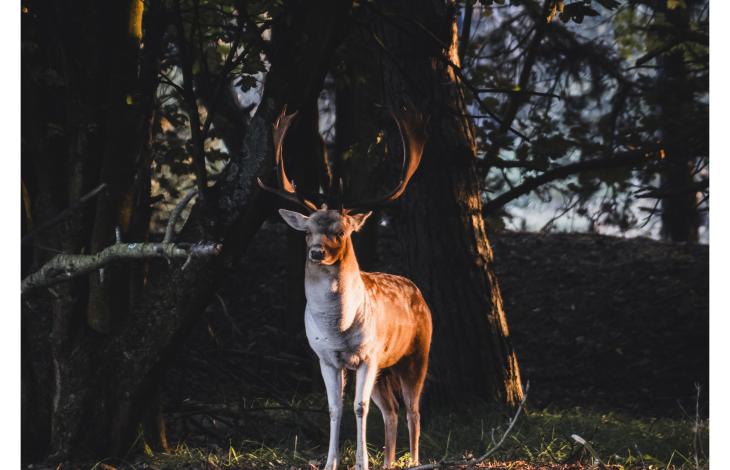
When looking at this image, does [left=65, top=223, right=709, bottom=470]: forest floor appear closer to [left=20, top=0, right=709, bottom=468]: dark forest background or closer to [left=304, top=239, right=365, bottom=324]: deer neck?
[left=20, top=0, right=709, bottom=468]: dark forest background

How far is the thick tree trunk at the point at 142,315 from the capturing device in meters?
4.48

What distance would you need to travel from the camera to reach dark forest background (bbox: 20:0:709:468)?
4566mm

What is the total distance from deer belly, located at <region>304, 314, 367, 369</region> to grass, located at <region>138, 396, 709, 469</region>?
551 millimetres

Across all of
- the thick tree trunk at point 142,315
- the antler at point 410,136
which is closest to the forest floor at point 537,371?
the thick tree trunk at point 142,315

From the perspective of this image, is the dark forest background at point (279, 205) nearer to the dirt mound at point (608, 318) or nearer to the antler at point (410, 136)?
the dirt mound at point (608, 318)

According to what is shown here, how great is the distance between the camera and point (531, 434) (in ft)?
17.3

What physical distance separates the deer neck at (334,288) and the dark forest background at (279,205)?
0.51 m

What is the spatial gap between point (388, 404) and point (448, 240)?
1.94m

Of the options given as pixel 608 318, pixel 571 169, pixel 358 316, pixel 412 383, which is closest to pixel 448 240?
pixel 571 169

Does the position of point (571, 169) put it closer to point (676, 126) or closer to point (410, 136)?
point (676, 126)

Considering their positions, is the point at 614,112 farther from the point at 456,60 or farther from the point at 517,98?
the point at 456,60

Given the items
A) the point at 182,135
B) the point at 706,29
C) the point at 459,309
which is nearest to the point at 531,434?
the point at 459,309

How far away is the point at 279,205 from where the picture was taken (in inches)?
192

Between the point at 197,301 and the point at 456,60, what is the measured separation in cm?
262
